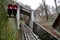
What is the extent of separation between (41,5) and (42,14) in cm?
249

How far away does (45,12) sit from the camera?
42312mm

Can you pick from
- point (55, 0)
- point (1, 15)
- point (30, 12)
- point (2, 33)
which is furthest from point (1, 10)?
point (55, 0)

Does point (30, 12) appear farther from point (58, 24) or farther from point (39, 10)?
point (39, 10)

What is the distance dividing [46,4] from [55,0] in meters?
4.07

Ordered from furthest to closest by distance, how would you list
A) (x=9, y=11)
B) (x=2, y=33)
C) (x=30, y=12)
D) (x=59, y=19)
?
1. (x=30, y=12)
2. (x=59, y=19)
3. (x=9, y=11)
4. (x=2, y=33)

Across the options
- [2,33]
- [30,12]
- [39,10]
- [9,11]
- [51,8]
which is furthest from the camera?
[39,10]

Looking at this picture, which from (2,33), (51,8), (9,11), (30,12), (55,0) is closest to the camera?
(2,33)

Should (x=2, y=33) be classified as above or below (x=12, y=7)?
below

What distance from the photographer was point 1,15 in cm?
638

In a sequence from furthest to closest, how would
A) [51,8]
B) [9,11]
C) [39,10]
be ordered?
[39,10] → [51,8] → [9,11]

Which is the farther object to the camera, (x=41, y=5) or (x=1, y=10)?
(x=41, y=5)

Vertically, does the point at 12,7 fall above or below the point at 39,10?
above

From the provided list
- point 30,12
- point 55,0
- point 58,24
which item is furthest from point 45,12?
point 58,24

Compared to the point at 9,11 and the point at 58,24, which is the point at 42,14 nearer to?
the point at 58,24
